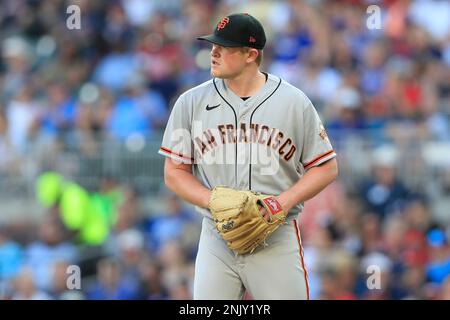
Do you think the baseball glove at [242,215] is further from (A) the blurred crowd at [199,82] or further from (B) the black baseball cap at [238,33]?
(A) the blurred crowd at [199,82]

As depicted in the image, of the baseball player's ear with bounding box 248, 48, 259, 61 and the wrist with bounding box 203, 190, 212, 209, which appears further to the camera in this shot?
the baseball player's ear with bounding box 248, 48, 259, 61

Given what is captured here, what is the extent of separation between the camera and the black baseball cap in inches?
181

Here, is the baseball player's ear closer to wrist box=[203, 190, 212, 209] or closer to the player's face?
the player's face

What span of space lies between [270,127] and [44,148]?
5.53 meters

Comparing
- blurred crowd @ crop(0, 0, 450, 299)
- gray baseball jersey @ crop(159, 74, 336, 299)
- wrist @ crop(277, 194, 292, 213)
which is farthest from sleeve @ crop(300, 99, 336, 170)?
blurred crowd @ crop(0, 0, 450, 299)

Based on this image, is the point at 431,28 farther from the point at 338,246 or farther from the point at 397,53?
the point at 338,246

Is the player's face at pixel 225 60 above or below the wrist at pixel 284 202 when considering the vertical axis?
above

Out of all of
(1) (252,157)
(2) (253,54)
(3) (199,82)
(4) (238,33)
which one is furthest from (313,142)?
(3) (199,82)

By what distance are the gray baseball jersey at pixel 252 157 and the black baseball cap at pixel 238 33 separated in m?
Result: 0.26

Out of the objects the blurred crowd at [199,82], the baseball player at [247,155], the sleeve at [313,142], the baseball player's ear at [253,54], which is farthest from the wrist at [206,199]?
the blurred crowd at [199,82]

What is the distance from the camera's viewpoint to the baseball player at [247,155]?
463 centimetres

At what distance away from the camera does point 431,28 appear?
11.2 meters

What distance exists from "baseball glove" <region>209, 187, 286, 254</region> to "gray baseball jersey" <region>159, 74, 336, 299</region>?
131 mm
